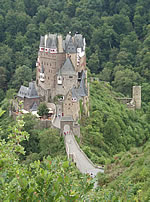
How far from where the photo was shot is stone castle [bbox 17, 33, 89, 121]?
155 ft

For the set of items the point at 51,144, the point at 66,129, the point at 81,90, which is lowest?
the point at 51,144

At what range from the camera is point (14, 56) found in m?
76.6

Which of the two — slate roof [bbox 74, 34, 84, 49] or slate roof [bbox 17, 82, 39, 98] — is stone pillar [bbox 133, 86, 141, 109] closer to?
slate roof [bbox 74, 34, 84, 49]

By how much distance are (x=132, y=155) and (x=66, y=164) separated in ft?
82.6

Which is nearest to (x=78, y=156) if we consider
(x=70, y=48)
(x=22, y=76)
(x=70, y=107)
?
(x=70, y=107)

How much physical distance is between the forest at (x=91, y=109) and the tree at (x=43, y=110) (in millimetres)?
1331

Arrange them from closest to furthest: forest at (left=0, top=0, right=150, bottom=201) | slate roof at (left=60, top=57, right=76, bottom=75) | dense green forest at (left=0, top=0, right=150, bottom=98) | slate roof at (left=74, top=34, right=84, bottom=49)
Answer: forest at (left=0, top=0, right=150, bottom=201)
slate roof at (left=60, top=57, right=76, bottom=75)
slate roof at (left=74, top=34, right=84, bottom=49)
dense green forest at (left=0, top=0, right=150, bottom=98)

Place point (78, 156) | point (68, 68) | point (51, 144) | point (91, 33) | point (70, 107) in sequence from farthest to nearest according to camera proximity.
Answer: point (91, 33), point (68, 68), point (70, 107), point (51, 144), point (78, 156)

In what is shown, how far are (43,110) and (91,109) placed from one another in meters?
6.37

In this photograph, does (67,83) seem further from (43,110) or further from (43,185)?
(43,185)

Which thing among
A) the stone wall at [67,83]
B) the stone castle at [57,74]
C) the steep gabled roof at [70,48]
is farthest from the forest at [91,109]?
the steep gabled roof at [70,48]

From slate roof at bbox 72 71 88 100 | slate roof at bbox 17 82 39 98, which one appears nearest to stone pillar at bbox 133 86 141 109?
slate roof at bbox 72 71 88 100

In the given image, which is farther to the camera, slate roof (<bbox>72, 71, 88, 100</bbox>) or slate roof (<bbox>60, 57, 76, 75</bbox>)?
slate roof (<bbox>60, 57, 76, 75</bbox>)

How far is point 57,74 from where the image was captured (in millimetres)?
47688
